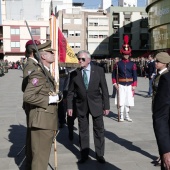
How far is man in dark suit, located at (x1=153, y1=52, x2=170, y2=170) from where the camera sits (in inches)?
108

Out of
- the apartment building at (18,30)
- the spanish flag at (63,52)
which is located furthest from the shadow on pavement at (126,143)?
the apartment building at (18,30)

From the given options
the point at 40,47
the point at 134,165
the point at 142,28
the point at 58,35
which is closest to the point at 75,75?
the point at 58,35

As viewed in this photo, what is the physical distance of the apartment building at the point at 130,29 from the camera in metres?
70.1

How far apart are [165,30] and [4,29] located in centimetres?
4604

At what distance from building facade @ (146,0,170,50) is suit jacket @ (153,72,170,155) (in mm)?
33828

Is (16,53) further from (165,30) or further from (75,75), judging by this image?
(75,75)

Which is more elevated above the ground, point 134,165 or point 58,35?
point 58,35

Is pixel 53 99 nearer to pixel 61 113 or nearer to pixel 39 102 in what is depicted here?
pixel 39 102

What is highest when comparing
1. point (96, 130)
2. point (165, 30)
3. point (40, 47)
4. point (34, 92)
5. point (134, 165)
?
point (165, 30)

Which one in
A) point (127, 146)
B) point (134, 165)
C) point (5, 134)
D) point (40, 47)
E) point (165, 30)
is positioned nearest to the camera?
point (40, 47)

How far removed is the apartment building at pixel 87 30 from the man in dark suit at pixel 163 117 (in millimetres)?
69585

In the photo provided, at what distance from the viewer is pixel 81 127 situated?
5.43 m

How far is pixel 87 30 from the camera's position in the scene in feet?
241

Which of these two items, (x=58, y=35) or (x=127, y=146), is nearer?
(x=58, y=35)
